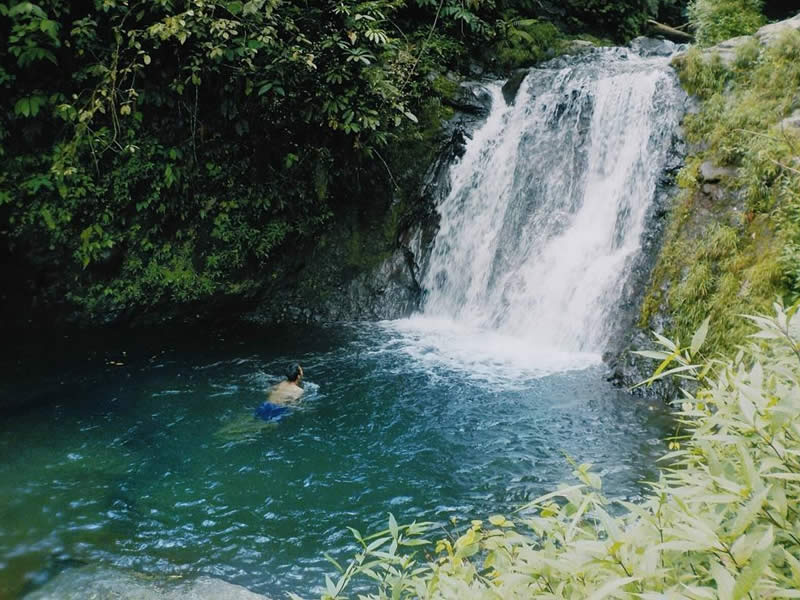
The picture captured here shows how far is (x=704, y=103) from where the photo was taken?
8430 millimetres

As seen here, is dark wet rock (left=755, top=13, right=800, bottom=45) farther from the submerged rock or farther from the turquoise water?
the submerged rock

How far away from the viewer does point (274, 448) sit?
21.0 ft

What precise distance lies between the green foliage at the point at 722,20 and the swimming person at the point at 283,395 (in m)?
8.13

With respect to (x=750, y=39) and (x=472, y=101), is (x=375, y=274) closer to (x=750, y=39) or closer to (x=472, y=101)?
(x=472, y=101)

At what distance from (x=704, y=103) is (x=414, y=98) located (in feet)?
15.7

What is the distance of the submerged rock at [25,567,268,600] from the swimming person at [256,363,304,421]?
8.77 ft

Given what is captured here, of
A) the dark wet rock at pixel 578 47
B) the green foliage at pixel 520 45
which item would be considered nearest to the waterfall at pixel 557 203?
the dark wet rock at pixel 578 47

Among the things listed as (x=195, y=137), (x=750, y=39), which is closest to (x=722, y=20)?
(x=750, y=39)

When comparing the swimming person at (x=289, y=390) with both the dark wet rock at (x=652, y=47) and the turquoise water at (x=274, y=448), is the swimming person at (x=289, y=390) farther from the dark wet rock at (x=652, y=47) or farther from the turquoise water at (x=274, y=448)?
the dark wet rock at (x=652, y=47)

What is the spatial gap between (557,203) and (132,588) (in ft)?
26.9

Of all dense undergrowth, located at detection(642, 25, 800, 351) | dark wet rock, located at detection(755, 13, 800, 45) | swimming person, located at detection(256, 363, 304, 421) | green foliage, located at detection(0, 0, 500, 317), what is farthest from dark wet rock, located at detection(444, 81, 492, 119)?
swimming person, located at detection(256, 363, 304, 421)

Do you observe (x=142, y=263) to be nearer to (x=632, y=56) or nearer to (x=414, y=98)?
(x=414, y=98)

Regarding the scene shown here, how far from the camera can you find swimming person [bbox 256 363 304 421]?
7.04 meters

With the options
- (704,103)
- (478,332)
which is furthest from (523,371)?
(704,103)
